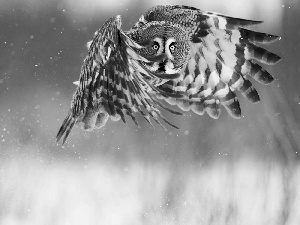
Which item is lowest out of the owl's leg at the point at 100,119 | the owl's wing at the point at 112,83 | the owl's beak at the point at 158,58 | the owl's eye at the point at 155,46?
the owl's leg at the point at 100,119

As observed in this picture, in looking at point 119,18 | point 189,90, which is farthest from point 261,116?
point 119,18

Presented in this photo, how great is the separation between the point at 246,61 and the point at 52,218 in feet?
9.76

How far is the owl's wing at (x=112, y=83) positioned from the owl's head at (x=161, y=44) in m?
0.05

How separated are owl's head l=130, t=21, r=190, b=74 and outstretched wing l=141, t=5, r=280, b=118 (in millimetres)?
102

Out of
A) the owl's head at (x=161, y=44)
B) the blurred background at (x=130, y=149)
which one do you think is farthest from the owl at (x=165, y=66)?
the blurred background at (x=130, y=149)

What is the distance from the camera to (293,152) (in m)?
5.12

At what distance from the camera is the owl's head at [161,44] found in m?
2.03

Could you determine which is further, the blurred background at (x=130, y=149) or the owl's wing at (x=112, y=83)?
the blurred background at (x=130, y=149)

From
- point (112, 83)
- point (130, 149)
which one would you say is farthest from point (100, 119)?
point (130, 149)

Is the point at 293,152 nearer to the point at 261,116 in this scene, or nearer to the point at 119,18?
the point at 261,116

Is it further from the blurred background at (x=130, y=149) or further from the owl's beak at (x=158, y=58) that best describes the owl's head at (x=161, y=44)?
the blurred background at (x=130, y=149)

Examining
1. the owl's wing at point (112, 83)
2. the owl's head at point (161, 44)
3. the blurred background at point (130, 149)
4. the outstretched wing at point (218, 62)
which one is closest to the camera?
the owl's wing at point (112, 83)

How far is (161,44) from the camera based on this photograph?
80.7 inches

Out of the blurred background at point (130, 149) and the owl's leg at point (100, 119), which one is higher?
the blurred background at point (130, 149)
